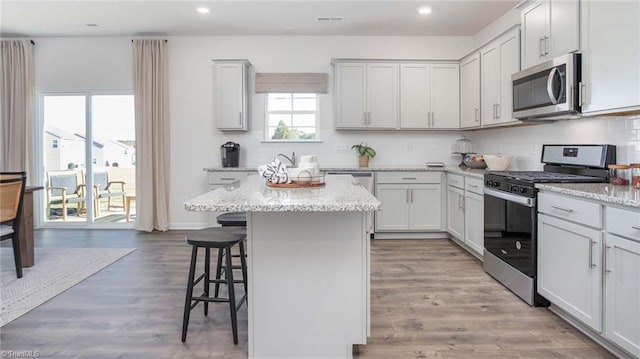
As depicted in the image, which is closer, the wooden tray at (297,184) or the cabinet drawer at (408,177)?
the wooden tray at (297,184)

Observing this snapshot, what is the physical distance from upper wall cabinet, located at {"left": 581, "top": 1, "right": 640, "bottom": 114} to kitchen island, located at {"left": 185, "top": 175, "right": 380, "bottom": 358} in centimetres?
172

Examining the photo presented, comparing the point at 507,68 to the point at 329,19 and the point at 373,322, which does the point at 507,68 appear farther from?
the point at 373,322

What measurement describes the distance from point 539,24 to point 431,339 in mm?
2592

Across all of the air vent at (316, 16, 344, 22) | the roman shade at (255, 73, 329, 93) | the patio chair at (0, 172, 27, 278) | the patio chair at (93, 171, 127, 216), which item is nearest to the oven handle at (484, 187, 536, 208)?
the air vent at (316, 16, 344, 22)

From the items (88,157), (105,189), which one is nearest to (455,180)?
(105,189)

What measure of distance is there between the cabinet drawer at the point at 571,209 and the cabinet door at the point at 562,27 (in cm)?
108

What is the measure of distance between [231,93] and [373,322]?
3619mm

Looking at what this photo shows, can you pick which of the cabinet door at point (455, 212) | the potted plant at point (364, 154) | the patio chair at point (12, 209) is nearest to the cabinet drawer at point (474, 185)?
the cabinet door at point (455, 212)

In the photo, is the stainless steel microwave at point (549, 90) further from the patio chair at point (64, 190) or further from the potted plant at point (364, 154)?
the patio chair at point (64, 190)

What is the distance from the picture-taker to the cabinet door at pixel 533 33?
311cm

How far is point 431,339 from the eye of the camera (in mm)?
2326

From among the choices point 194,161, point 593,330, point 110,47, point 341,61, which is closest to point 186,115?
point 194,161

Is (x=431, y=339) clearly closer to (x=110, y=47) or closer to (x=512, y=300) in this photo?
(x=512, y=300)

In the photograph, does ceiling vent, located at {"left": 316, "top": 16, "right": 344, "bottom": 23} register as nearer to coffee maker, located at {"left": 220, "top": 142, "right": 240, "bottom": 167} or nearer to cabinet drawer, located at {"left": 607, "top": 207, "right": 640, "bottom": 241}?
coffee maker, located at {"left": 220, "top": 142, "right": 240, "bottom": 167}
